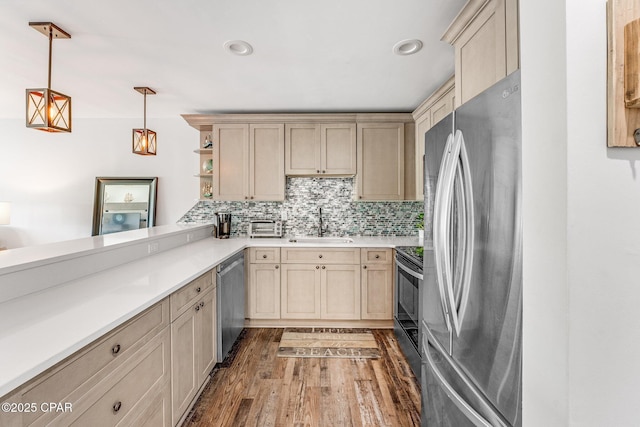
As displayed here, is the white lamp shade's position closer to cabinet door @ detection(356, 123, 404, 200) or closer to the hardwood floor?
the hardwood floor

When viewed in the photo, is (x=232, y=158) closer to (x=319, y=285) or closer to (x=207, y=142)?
(x=207, y=142)

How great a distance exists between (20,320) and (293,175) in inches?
112

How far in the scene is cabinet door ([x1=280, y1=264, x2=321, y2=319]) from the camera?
325 centimetres

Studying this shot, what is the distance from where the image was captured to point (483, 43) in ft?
4.79

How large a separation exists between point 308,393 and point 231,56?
2.49m

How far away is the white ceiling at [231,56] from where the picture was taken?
1.79 m

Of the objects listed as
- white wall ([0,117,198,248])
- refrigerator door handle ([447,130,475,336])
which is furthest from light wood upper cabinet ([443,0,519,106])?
white wall ([0,117,198,248])

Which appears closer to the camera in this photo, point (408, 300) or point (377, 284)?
point (408, 300)

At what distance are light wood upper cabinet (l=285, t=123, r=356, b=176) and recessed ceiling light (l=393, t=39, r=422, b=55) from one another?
1323 millimetres

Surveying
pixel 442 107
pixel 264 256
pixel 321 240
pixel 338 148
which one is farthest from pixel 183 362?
pixel 442 107

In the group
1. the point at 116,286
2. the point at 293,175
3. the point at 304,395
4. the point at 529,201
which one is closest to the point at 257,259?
the point at 293,175

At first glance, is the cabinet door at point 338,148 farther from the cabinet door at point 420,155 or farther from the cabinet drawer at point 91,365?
the cabinet drawer at point 91,365

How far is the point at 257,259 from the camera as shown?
10.7 feet

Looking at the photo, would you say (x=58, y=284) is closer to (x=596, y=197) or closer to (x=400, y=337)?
(x=596, y=197)
